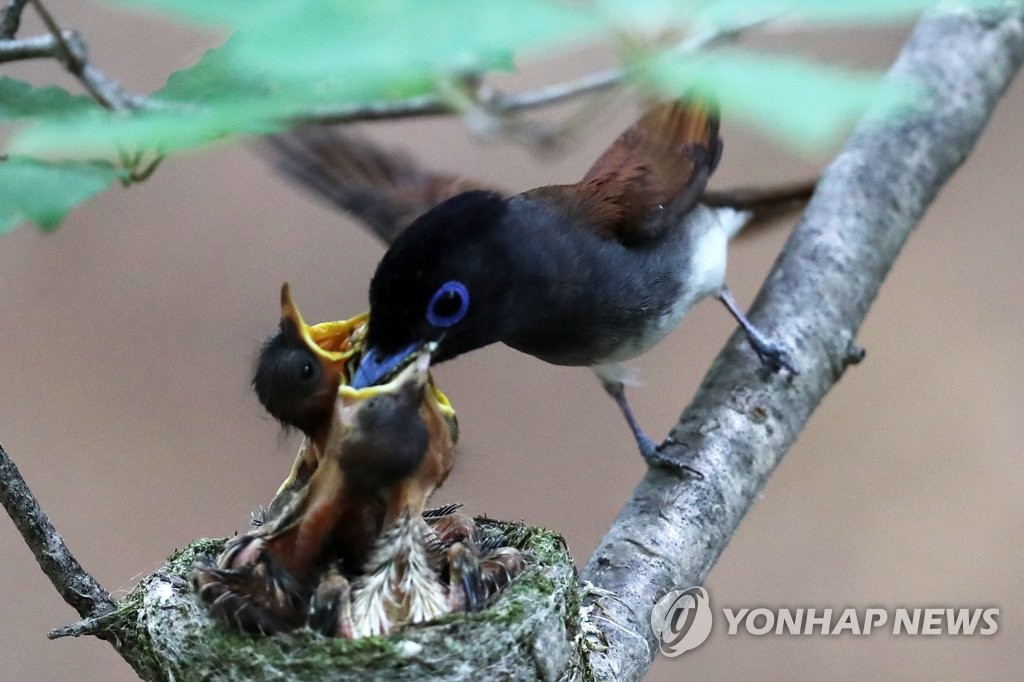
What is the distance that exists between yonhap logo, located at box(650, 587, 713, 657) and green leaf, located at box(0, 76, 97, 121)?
1.17m

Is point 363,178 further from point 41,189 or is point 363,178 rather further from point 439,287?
point 41,189

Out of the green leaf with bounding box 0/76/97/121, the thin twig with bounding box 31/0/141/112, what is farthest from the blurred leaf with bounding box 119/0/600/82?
the thin twig with bounding box 31/0/141/112

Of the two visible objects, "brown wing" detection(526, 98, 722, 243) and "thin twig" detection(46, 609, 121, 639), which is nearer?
"thin twig" detection(46, 609, 121, 639)

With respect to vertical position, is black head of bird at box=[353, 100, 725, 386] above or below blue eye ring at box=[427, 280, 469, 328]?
above

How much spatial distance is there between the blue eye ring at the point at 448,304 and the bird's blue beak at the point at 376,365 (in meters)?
0.07

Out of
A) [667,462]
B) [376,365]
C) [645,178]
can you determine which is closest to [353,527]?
[376,365]

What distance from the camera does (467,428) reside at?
14.6 ft

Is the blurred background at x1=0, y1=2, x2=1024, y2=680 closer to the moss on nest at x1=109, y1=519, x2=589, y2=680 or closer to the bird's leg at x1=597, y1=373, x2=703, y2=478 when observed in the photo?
→ the bird's leg at x1=597, y1=373, x2=703, y2=478

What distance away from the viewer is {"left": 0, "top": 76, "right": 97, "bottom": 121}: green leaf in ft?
3.08

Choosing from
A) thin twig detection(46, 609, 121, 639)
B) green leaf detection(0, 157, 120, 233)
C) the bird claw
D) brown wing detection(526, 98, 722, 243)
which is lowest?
thin twig detection(46, 609, 121, 639)

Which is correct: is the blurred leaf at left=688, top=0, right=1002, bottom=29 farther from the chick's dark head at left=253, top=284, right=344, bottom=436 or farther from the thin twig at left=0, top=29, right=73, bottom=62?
the chick's dark head at left=253, top=284, right=344, bottom=436

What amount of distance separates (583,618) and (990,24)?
205cm

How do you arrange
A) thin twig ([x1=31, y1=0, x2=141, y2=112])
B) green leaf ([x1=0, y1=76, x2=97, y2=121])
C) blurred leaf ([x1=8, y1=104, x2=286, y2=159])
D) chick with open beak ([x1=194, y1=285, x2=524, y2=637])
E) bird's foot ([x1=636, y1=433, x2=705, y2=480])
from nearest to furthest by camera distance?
blurred leaf ([x1=8, y1=104, x2=286, y2=159]), green leaf ([x1=0, y1=76, x2=97, y2=121]), thin twig ([x1=31, y1=0, x2=141, y2=112]), chick with open beak ([x1=194, y1=285, x2=524, y2=637]), bird's foot ([x1=636, y1=433, x2=705, y2=480])

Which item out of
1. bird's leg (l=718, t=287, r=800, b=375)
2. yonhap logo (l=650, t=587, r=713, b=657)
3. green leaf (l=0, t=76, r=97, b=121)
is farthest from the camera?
bird's leg (l=718, t=287, r=800, b=375)
